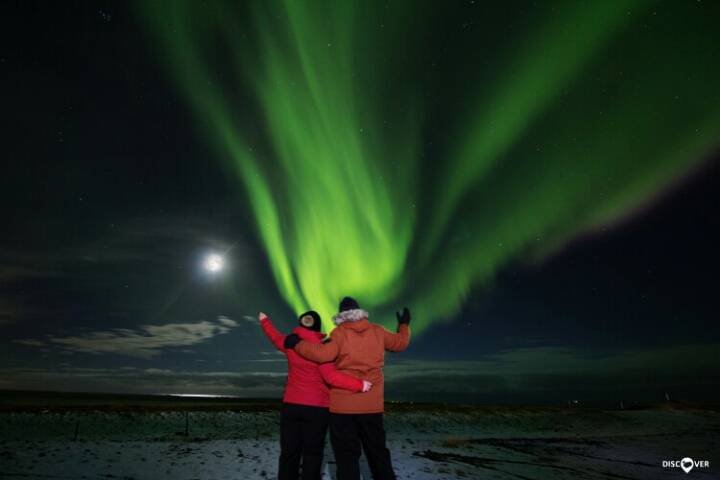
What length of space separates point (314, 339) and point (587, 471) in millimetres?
7853

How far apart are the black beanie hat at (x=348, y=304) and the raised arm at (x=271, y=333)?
949 mm

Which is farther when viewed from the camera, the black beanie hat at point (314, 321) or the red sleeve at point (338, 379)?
the black beanie hat at point (314, 321)

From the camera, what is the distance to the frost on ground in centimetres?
956

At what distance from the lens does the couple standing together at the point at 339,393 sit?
569 centimetres

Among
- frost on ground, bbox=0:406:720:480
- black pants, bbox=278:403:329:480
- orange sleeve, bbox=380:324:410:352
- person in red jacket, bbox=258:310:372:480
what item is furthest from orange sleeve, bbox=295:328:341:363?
frost on ground, bbox=0:406:720:480

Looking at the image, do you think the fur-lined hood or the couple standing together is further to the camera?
the fur-lined hood

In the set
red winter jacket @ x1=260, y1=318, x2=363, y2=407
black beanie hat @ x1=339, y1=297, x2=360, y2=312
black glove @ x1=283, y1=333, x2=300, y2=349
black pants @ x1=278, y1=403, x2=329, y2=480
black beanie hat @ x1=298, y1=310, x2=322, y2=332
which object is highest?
black beanie hat @ x1=339, y1=297, x2=360, y2=312

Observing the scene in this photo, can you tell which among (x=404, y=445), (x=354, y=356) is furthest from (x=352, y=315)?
(x=404, y=445)

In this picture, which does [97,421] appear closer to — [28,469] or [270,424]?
[270,424]

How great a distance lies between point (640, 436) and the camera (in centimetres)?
1720

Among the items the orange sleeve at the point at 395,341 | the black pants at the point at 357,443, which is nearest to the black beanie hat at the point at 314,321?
the orange sleeve at the point at 395,341

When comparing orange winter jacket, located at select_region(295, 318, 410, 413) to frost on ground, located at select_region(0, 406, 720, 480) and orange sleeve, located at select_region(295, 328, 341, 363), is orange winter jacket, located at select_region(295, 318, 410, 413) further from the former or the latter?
frost on ground, located at select_region(0, 406, 720, 480)

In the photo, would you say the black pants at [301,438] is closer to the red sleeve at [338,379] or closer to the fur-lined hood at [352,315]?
the red sleeve at [338,379]

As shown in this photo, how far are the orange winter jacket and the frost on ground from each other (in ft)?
14.0
